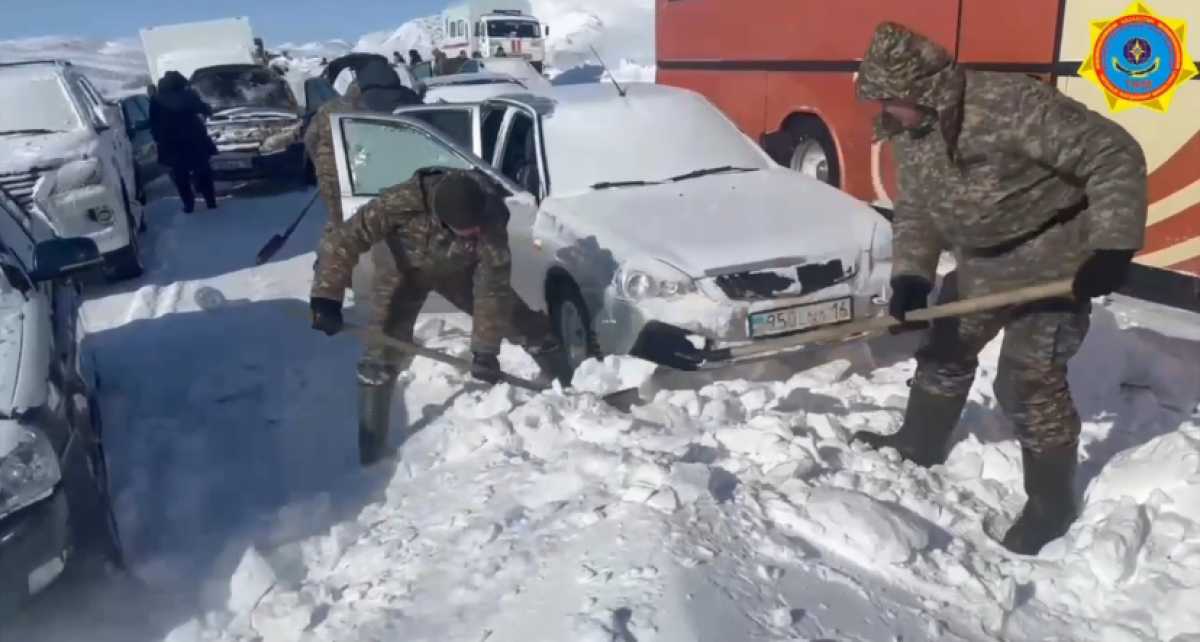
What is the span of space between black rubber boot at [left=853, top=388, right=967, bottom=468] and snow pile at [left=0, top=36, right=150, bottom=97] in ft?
113

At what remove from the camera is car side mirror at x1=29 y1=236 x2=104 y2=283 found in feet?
13.9

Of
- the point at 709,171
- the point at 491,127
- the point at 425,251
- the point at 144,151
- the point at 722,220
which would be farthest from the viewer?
the point at 144,151

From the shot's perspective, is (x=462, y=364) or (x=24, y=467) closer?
(x=24, y=467)

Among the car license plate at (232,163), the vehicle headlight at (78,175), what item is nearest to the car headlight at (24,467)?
the vehicle headlight at (78,175)

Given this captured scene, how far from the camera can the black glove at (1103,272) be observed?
3191 millimetres

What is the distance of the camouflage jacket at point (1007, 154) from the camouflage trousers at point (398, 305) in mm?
2195

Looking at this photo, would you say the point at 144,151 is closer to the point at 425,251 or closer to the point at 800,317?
the point at 425,251

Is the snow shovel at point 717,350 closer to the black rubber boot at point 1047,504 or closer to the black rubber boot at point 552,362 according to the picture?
the black rubber boot at point 552,362

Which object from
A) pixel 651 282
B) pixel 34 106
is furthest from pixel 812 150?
pixel 34 106

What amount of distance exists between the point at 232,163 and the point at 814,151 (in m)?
7.57

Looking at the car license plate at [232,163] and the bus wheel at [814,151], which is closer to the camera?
the bus wheel at [814,151]

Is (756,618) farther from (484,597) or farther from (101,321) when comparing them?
(101,321)

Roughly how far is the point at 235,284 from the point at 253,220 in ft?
10.2

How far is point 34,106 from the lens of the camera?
8.79 metres
